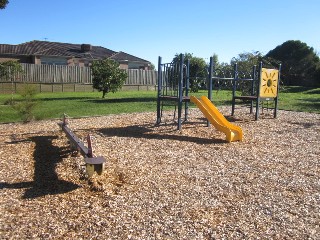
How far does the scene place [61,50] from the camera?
34.8 meters

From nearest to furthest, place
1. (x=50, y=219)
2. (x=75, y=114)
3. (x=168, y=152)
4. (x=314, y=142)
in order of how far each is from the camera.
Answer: (x=50, y=219), (x=168, y=152), (x=314, y=142), (x=75, y=114)

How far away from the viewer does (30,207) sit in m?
3.84

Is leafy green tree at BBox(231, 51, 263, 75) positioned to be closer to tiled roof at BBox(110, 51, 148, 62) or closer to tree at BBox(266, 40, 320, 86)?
tiled roof at BBox(110, 51, 148, 62)

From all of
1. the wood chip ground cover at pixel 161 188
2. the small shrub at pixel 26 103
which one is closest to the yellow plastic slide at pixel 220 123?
the wood chip ground cover at pixel 161 188

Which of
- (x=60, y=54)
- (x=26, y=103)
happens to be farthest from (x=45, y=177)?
(x=60, y=54)

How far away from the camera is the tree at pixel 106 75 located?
19172mm

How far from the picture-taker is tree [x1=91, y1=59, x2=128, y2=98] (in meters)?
19.2

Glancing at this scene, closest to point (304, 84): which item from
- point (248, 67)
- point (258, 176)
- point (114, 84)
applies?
point (248, 67)

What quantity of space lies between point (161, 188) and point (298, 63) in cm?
4951

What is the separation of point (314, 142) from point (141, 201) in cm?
547

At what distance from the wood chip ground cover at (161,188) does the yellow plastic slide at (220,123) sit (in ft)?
0.75

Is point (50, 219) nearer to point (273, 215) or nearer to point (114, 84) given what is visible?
point (273, 215)

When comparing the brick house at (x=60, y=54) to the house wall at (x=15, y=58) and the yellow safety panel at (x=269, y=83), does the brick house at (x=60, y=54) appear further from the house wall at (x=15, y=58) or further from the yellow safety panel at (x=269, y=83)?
the yellow safety panel at (x=269, y=83)

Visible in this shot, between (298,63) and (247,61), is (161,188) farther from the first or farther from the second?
(298,63)
